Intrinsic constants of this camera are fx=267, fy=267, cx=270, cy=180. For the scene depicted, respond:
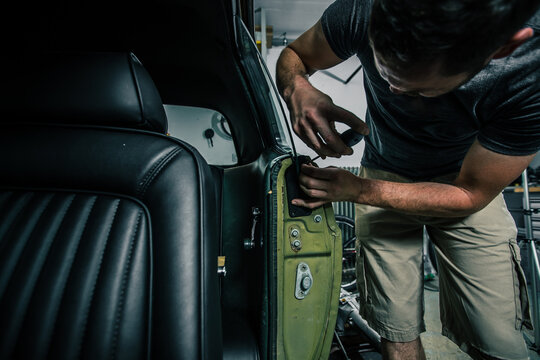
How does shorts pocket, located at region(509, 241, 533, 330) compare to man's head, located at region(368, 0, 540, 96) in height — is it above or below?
below

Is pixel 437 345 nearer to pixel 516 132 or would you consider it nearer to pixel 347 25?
pixel 516 132

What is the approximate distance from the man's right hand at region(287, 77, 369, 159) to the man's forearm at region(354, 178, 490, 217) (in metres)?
0.20

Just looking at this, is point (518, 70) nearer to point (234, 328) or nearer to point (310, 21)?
point (234, 328)

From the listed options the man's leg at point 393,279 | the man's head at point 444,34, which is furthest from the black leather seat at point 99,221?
the man's leg at point 393,279

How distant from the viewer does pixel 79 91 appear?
1.90 ft

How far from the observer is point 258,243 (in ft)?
2.75

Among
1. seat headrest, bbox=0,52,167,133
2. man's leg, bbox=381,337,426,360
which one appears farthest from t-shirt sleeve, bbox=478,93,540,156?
seat headrest, bbox=0,52,167,133

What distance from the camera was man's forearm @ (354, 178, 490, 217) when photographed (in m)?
0.76

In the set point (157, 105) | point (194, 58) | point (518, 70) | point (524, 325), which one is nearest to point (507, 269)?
point (524, 325)

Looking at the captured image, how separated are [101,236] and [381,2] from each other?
0.69 metres

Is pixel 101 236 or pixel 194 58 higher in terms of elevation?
pixel 194 58

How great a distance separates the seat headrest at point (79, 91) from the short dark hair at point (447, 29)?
0.51 meters

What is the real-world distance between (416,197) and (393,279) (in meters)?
0.38

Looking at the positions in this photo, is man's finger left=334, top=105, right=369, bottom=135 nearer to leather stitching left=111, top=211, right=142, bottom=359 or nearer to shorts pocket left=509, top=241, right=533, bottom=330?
leather stitching left=111, top=211, right=142, bottom=359
